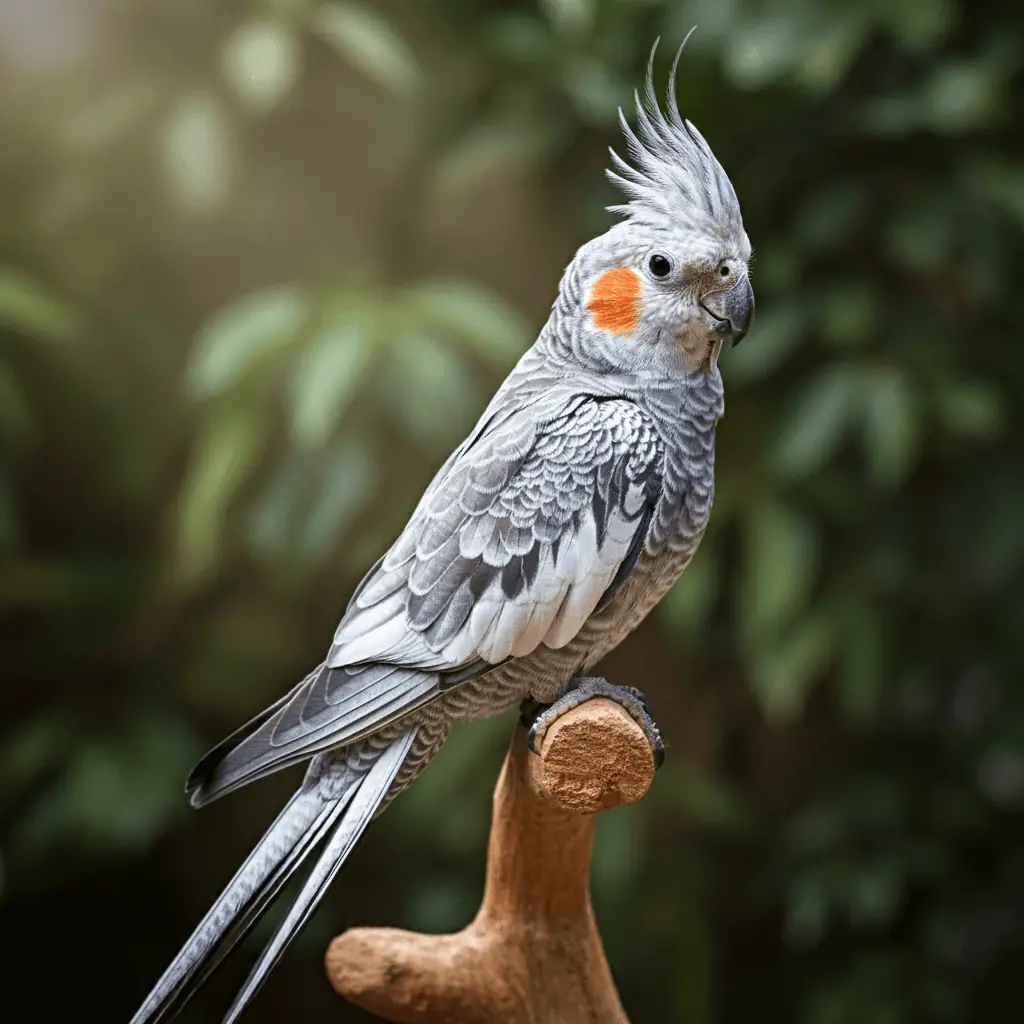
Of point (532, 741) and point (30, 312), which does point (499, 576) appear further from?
point (30, 312)

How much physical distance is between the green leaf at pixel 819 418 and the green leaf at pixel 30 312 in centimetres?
143

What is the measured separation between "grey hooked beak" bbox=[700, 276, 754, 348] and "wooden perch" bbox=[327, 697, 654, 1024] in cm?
57

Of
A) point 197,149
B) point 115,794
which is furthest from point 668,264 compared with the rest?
point 115,794

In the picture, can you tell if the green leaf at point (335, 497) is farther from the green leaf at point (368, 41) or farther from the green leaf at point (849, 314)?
the green leaf at point (849, 314)

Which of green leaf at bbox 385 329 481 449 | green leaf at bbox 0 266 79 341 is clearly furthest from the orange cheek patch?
green leaf at bbox 0 266 79 341

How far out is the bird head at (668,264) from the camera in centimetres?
130

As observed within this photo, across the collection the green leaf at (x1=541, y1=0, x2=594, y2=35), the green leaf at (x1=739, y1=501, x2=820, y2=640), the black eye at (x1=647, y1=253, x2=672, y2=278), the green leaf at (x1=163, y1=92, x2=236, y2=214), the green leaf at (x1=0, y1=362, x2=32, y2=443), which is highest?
the green leaf at (x1=541, y1=0, x2=594, y2=35)

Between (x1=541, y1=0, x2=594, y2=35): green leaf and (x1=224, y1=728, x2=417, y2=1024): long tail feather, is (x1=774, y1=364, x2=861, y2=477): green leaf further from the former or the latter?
(x1=224, y1=728, x2=417, y2=1024): long tail feather

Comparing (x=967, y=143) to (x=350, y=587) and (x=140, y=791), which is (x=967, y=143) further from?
(x=140, y=791)

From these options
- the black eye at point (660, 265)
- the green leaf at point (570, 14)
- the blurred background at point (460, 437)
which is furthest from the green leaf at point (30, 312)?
the black eye at point (660, 265)

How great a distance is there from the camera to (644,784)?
1282 mm

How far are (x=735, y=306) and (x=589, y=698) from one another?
0.50 metres

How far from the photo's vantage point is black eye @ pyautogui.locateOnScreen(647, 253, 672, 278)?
1.29 metres

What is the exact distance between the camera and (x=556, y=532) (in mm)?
1305
